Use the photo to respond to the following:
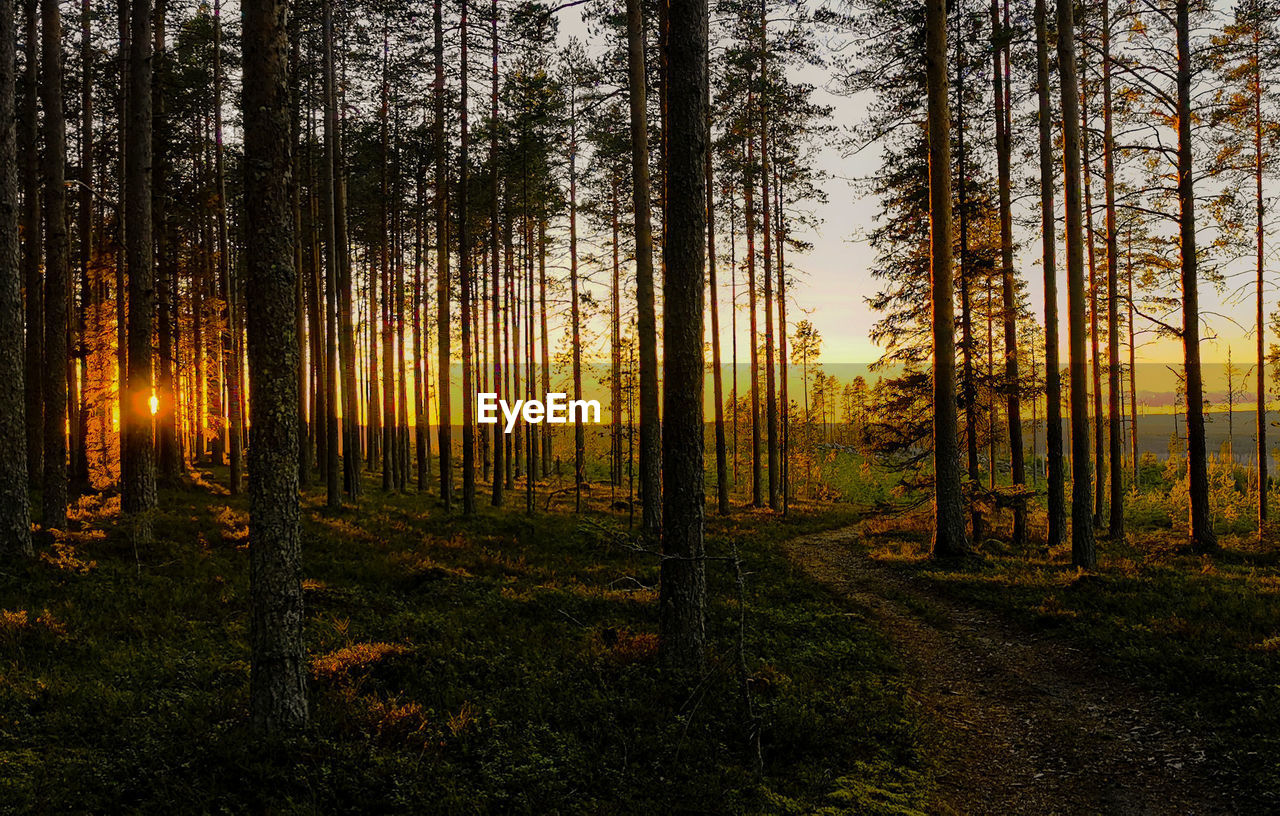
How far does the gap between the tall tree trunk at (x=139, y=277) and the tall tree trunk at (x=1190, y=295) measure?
2131 cm

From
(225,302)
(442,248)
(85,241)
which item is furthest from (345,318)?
(85,241)

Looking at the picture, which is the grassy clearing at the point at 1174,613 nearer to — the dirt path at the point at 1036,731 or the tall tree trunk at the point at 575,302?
the dirt path at the point at 1036,731

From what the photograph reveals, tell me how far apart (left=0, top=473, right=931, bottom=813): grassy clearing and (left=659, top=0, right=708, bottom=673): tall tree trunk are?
66 centimetres

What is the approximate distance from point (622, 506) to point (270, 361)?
A: 1877 cm

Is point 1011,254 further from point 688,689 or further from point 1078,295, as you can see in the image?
point 688,689

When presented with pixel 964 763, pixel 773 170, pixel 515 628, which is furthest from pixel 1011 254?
pixel 515 628

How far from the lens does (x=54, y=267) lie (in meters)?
11.3

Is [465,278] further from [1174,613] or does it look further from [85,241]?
[1174,613]

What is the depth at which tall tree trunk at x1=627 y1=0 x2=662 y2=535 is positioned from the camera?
1434 centimetres

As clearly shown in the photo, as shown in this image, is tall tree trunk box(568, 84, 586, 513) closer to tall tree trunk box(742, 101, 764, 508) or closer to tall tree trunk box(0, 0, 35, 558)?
tall tree trunk box(742, 101, 764, 508)

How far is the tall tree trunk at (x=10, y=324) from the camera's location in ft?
A: 30.5

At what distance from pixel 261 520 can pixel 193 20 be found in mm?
22759

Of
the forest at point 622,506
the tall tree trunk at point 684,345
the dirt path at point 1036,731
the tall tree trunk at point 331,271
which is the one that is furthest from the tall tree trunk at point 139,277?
the dirt path at point 1036,731

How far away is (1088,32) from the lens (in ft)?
54.6
